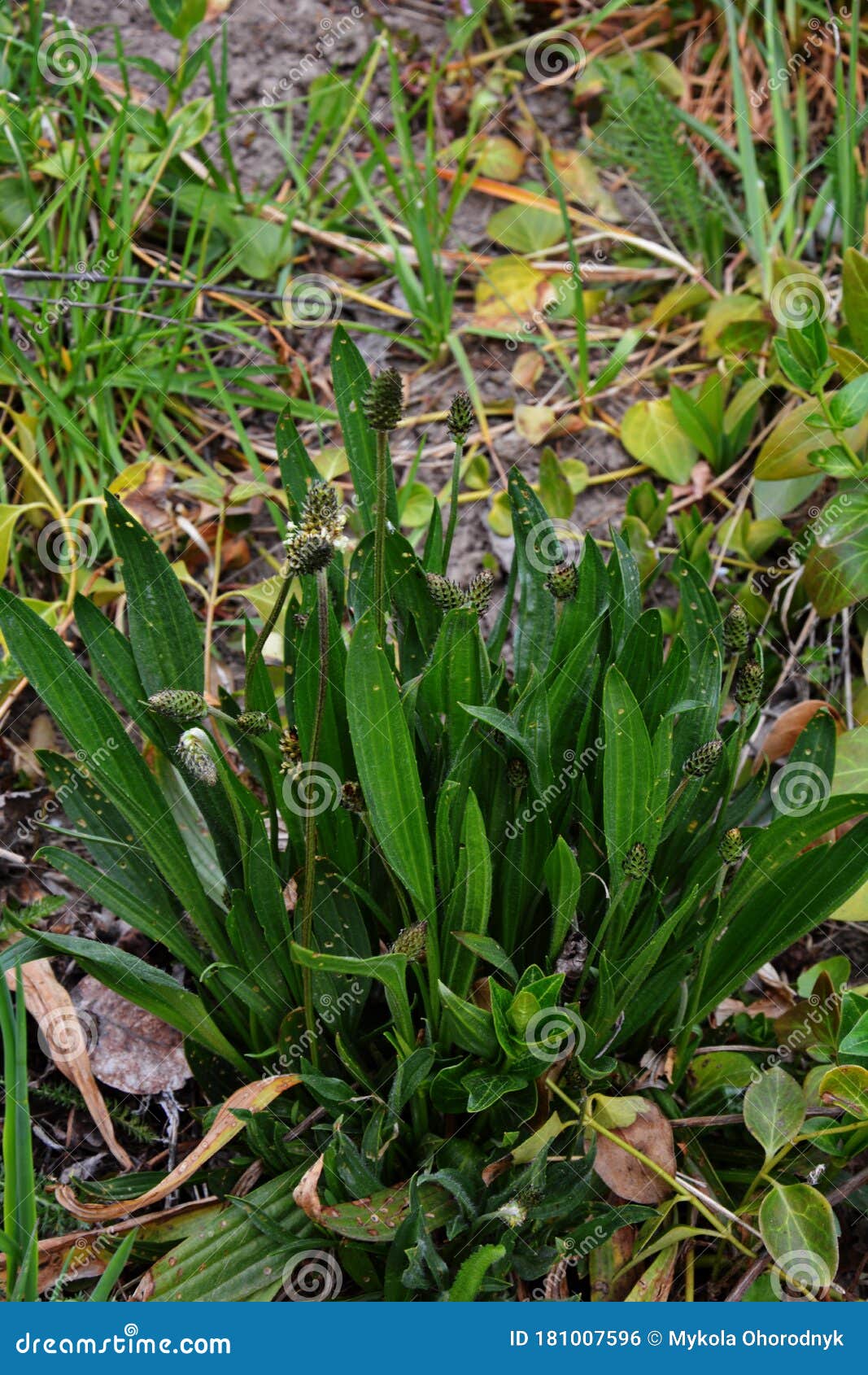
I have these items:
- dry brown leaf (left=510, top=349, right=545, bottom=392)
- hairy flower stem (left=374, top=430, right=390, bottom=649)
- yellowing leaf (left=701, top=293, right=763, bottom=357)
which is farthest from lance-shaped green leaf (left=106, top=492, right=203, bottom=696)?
yellowing leaf (left=701, top=293, right=763, bottom=357)

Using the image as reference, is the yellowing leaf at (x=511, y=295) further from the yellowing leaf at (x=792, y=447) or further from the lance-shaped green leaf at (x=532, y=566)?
the lance-shaped green leaf at (x=532, y=566)

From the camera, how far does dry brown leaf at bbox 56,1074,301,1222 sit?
1.62 metres

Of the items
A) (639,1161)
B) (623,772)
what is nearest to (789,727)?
(623,772)

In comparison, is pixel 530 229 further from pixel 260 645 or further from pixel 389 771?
pixel 389 771

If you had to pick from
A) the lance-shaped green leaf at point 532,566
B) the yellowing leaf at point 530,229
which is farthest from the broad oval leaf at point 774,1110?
the yellowing leaf at point 530,229

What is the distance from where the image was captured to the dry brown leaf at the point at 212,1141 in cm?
162

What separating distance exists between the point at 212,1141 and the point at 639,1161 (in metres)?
0.58

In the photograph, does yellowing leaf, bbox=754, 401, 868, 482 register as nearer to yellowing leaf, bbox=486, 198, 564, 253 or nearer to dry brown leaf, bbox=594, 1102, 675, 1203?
yellowing leaf, bbox=486, 198, 564, 253

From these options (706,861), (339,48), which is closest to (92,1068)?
(706,861)

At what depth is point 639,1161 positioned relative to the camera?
1668 millimetres

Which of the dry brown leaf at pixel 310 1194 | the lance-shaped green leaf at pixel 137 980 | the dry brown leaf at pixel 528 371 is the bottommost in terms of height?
the dry brown leaf at pixel 310 1194

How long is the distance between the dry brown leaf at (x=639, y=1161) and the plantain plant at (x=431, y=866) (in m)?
0.03

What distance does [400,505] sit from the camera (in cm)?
253

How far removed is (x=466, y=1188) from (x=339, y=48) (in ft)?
9.87
